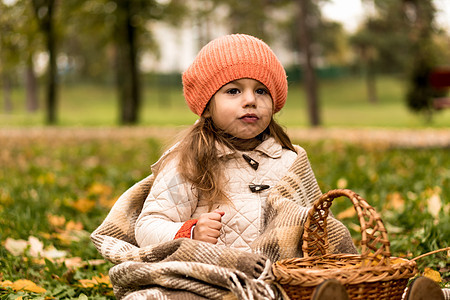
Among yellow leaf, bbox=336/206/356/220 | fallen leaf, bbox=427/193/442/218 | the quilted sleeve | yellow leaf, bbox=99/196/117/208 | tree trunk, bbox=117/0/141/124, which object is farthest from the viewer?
tree trunk, bbox=117/0/141/124

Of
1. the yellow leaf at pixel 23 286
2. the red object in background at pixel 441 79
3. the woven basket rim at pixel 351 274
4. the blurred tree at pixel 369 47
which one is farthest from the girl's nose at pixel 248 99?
the blurred tree at pixel 369 47

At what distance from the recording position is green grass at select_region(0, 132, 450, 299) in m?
2.93

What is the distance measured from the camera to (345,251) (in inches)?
95.7

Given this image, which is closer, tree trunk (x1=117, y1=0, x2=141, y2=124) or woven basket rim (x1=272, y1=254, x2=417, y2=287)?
woven basket rim (x1=272, y1=254, x2=417, y2=287)

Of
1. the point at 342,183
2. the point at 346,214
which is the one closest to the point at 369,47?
the point at 342,183

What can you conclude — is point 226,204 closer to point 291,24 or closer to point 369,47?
point 291,24

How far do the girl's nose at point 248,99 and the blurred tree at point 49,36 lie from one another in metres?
18.5

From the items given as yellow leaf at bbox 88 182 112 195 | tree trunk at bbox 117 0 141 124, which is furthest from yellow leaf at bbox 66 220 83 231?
tree trunk at bbox 117 0 141 124

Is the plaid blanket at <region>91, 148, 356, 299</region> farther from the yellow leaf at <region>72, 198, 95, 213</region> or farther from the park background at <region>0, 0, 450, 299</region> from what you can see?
the yellow leaf at <region>72, 198, 95, 213</region>

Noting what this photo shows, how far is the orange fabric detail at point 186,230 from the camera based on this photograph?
7.29 ft

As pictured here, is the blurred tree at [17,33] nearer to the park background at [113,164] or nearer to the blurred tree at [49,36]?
the park background at [113,164]

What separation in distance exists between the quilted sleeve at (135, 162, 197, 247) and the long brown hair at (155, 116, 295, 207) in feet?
0.15

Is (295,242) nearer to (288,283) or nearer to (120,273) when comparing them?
(288,283)

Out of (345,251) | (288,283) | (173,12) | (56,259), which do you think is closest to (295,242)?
(345,251)
